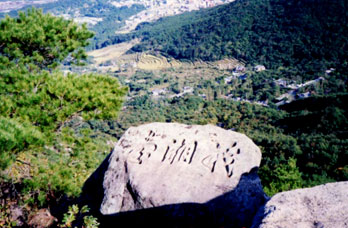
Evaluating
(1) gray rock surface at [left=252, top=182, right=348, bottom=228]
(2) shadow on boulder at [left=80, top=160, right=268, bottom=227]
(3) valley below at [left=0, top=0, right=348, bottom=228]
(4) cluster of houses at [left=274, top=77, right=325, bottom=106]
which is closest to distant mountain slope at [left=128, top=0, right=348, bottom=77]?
(4) cluster of houses at [left=274, top=77, right=325, bottom=106]

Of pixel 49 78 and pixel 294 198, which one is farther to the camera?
pixel 49 78

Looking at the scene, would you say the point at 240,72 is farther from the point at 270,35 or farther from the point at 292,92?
the point at 270,35

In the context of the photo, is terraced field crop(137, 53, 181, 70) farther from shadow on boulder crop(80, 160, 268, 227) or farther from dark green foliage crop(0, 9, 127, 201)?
shadow on boulder crop(80, 160, 268, 227)

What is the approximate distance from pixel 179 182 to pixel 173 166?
47cm

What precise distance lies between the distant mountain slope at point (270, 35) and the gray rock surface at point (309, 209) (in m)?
77.9

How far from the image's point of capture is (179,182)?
16.4 ft

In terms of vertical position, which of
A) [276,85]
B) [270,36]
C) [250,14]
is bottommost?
[276,85]

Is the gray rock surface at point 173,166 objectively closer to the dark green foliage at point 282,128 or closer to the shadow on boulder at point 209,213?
the shadow on boulder at point 209,213

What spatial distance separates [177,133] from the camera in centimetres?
636

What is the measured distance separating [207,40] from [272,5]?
29.8m

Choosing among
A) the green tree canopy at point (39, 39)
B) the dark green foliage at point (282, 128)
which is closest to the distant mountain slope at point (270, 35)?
the dark green foliage at point (282, 128)

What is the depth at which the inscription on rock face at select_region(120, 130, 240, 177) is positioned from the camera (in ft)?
17.7

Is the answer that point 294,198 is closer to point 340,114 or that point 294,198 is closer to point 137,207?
point 137,207

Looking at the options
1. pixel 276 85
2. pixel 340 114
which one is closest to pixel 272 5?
pixel 276 85
